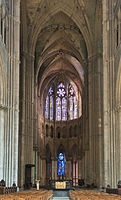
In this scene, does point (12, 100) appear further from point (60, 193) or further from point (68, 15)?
point (68, 15)

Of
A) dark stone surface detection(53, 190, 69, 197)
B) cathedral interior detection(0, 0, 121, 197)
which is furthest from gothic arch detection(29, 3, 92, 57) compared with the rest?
dark stone surface detection(53, 190, 69, 197)

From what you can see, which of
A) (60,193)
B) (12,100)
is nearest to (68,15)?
(12,100)

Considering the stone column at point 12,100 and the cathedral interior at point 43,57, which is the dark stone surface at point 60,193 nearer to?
the cathedral interior at point 43,57

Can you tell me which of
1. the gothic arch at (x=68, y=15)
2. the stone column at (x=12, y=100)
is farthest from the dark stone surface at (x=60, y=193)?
the gothic arch at (x=68, y=15)

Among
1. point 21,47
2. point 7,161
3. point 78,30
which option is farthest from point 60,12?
point 7,161

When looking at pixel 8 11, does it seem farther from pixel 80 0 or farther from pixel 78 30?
pixel 78 30

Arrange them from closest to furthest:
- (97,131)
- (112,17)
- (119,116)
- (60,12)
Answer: (119,116), (112,17), (97,131), (60,12)

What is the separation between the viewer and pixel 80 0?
132 ft

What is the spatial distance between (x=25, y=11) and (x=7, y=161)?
19.6 metres

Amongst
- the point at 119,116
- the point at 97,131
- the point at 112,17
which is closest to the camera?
the point at 119,116

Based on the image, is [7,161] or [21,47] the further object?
[21,47]

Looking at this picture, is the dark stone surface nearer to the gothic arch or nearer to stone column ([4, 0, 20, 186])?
stone column ([4, 0, 20, 186])

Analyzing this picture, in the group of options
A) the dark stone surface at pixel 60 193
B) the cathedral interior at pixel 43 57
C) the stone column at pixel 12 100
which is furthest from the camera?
the dark stone surface at pixel 60 193

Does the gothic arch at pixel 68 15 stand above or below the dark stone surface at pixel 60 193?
above
